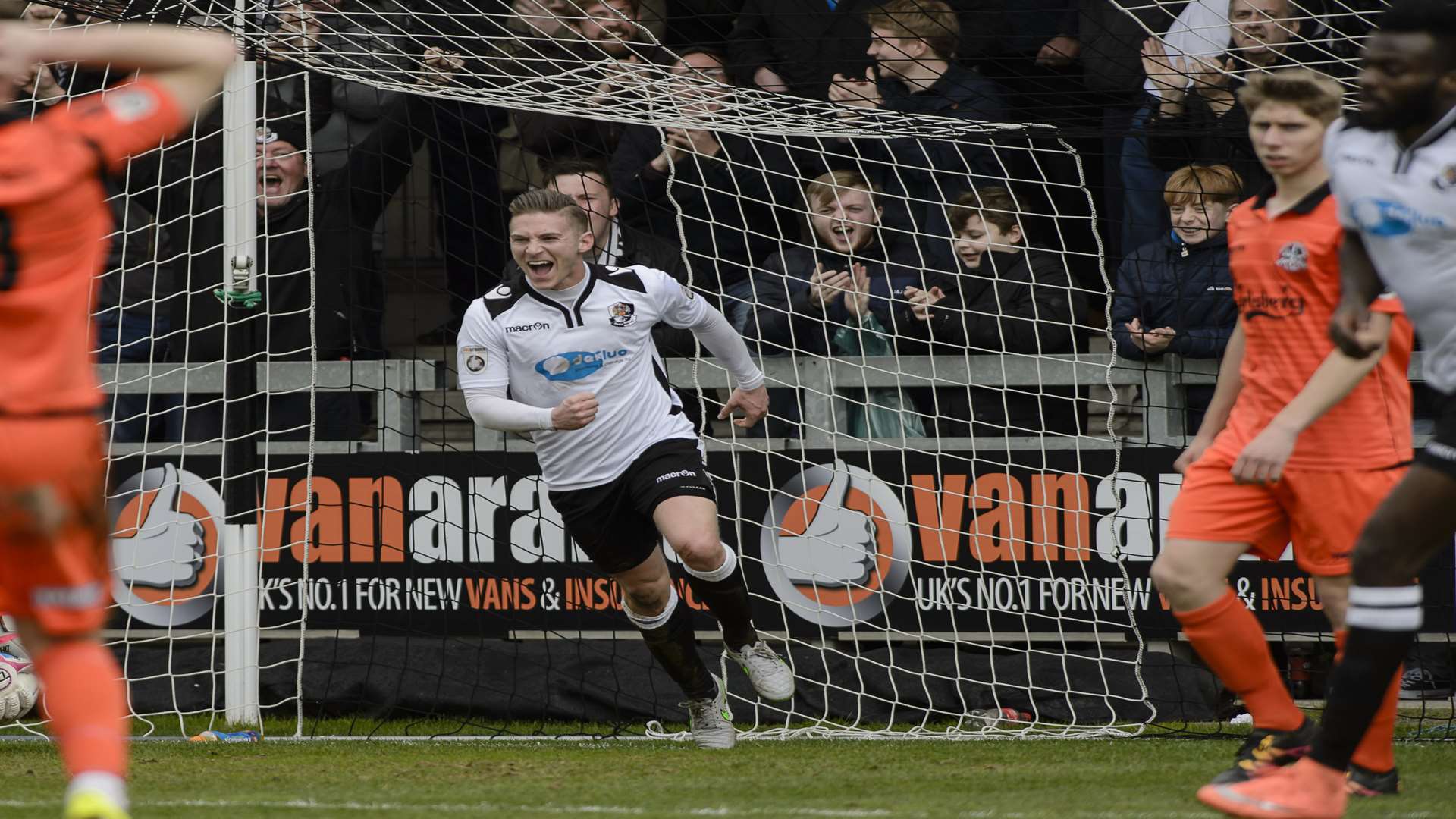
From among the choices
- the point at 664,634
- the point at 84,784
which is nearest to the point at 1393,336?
the point at 664,634

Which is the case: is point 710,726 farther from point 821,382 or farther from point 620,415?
point 821,382

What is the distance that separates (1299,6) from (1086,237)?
1.95 m

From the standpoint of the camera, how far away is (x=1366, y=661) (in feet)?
12.2

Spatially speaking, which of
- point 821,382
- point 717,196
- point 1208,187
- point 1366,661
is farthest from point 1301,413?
point 717,196

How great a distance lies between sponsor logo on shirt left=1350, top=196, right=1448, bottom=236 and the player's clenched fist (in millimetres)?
2544

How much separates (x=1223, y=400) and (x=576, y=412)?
6.82 feet

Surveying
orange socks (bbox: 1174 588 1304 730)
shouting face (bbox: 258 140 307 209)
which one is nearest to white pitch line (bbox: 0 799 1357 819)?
orange socks (bbox: 1174 588 1304 730)

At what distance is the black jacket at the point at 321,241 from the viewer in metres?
7.50

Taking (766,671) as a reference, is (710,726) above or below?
below

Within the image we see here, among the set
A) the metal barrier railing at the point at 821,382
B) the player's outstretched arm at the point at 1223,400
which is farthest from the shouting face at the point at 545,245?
the player's outstretched arm at the point at 1223,400

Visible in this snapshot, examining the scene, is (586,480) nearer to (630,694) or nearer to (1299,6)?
(630,694)

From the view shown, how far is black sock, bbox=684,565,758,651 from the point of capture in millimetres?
6082

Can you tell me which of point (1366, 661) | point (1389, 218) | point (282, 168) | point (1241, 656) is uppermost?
point (282, 168)

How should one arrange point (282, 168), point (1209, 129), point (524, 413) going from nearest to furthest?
point (524, 413) → point (1209, 129) → point (282, 168)
